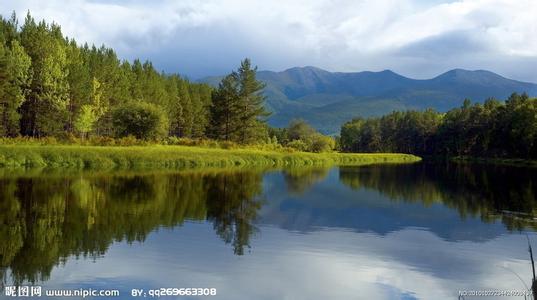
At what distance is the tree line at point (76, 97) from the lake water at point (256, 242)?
131 feet

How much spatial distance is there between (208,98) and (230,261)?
13468 centimetres

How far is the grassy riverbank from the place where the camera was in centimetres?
5512

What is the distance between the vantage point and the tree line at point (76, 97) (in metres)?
72.5

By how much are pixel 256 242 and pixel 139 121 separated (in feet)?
205

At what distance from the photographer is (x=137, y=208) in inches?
1094

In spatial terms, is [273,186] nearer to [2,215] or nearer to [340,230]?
[340,230]

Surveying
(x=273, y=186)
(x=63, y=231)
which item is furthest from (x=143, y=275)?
(x=273, y=186)

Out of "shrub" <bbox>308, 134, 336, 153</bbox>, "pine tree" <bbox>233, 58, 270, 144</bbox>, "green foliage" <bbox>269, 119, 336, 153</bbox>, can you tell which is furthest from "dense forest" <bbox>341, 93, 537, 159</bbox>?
"pine tree" <bbox>233, 58, 270, 144</bbox>

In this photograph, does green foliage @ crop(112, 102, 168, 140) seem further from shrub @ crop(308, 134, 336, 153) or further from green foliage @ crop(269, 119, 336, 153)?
shrub @ crop(308, 134, 336, 153)

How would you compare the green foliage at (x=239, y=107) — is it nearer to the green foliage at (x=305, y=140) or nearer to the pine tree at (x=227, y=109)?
the pine tree at (x=227, y=109)

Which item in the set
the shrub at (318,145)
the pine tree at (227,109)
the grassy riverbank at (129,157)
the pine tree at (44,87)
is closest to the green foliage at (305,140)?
the shrub at (318,145)

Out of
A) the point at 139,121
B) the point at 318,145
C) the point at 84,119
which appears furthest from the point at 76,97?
the point at 318,145

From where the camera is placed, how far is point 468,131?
151 m

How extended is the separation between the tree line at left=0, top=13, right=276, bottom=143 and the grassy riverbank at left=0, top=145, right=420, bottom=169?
35.3ft
